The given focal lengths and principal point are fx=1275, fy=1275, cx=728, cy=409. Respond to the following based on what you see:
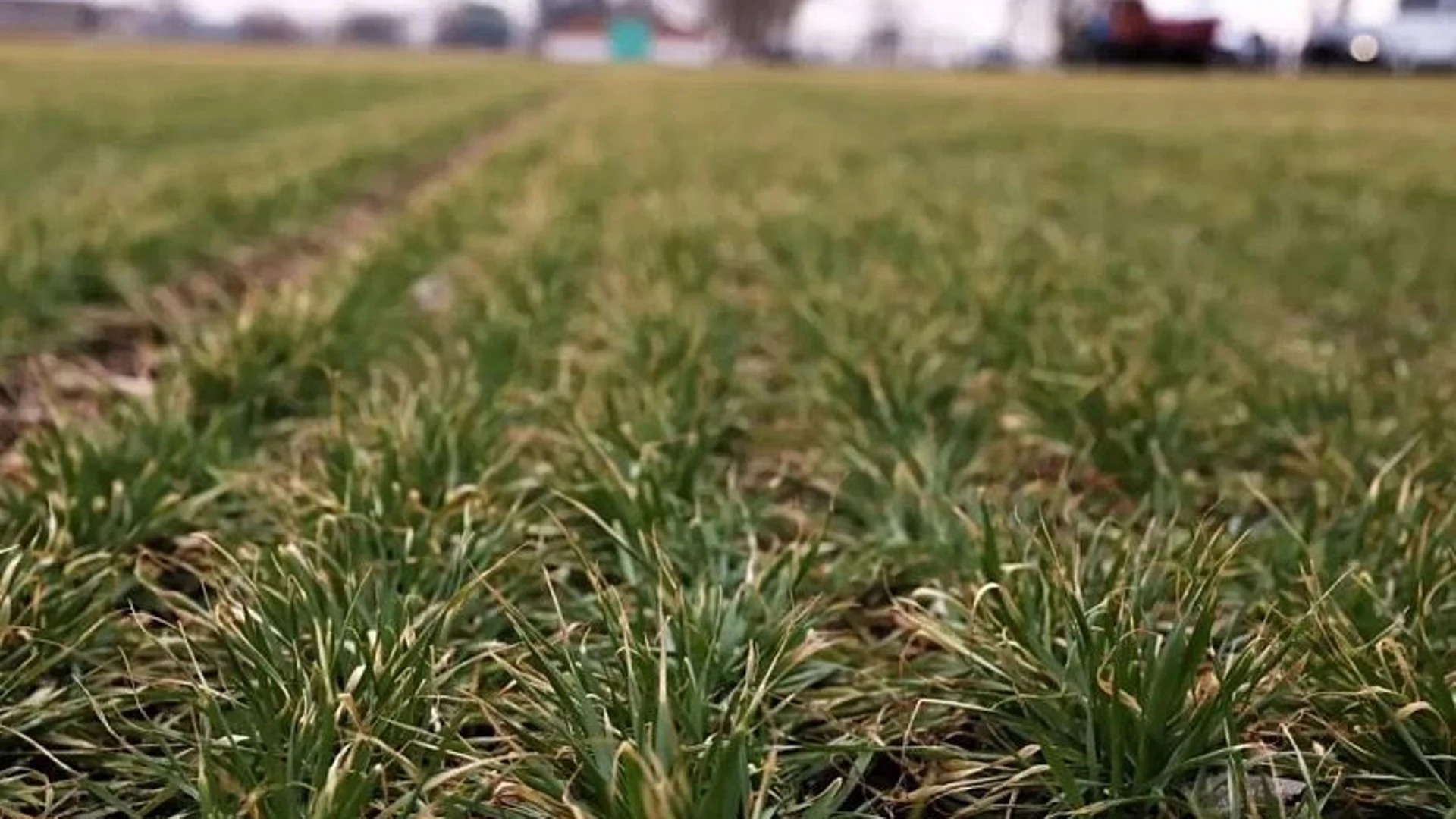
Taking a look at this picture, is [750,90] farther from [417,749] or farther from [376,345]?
[417,749]

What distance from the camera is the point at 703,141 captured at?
1064 cm

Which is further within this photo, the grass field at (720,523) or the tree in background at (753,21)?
the tree in background at (753,21)

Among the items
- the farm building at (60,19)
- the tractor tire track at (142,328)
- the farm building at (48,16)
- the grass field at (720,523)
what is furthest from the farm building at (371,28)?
the grass field at (720,523)

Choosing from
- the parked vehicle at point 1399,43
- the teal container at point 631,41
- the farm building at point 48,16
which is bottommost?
the parked vehicle at point 1399,43

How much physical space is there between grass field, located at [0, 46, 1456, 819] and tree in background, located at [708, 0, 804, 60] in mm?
68968

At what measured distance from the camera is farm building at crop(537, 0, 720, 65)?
68250 millimetres

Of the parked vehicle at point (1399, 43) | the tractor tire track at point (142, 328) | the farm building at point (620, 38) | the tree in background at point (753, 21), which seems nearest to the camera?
the tractor tire track at point (142, 328)

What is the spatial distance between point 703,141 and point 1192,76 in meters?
22.8

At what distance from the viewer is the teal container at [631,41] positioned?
224 ft

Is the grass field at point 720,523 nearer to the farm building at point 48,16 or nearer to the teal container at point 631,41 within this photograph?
the teal container at point 631,41

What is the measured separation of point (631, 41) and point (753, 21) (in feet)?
28.7

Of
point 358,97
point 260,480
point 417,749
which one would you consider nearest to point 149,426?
point 260,480

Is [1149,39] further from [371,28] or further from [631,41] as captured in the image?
[371,28]

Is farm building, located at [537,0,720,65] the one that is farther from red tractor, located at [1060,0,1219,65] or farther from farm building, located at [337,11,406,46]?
red tractor, located at [1060,0,1219,65]
